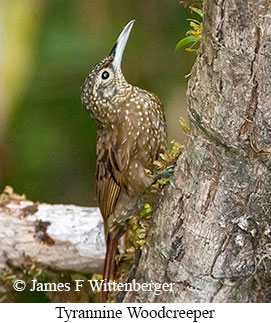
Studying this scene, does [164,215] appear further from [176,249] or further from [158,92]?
[158,92]

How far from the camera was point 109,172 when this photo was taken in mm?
3412

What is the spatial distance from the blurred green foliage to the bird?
1115 millimetres

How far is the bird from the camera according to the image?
133 inches

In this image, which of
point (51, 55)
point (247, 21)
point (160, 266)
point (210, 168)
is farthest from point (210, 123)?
point (51, 55)

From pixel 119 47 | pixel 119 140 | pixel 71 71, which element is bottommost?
pixel 119 140

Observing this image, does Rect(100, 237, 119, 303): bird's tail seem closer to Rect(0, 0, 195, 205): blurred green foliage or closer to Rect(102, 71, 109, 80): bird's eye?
Rect(102, 71, 109, 80): bird's eye

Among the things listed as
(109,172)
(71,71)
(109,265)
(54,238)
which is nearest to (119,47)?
(109,172)

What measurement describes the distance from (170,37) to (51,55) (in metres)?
0.86

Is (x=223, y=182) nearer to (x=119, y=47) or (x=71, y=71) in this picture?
(x=119, y=47)

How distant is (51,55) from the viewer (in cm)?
463

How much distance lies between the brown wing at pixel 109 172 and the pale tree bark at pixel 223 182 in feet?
Answer: 1.60

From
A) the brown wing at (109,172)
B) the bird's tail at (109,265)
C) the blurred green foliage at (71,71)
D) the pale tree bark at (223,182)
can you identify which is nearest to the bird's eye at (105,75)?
the brown wing at (109,172)

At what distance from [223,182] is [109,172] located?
907 millimetres

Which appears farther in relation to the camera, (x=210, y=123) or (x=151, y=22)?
→ (x=151, y=22)
